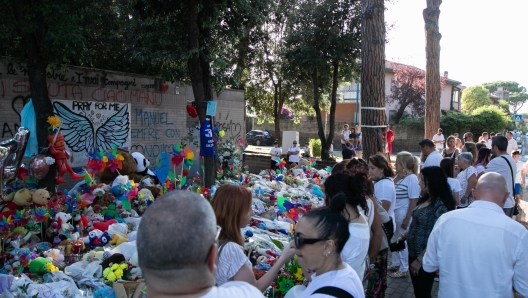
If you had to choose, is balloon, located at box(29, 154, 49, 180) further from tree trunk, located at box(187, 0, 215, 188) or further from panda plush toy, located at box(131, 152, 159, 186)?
tree trunk, located at box(187, 0, 215, 188)

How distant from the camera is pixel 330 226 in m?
2.13

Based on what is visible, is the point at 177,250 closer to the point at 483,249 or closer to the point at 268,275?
the point at 268,275

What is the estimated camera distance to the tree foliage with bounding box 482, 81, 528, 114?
298 feet

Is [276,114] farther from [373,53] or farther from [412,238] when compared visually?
[412,238]

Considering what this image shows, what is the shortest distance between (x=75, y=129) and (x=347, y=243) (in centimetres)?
870

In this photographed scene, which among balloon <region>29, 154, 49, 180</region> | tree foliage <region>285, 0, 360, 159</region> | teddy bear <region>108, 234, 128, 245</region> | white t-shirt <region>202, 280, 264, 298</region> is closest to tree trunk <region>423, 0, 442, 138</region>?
tree foliage <region>285, 0, 360, 159</region>

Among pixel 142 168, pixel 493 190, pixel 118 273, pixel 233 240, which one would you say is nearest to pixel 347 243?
pixel 233 240

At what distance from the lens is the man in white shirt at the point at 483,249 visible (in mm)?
2635

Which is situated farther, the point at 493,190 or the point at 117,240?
the point at 117,240

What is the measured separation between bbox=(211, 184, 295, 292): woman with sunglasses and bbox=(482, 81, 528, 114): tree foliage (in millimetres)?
102505

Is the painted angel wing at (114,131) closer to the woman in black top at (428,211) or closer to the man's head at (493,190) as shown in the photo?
the woman in black top at (428,211)

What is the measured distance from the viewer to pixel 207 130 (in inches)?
348

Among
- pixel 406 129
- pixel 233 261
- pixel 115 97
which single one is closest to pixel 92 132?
pixel 115 97

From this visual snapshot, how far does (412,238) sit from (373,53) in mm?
3248
